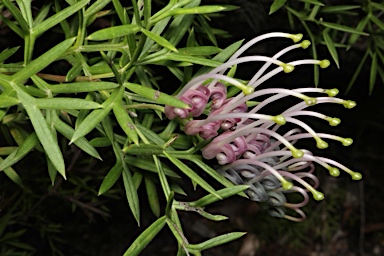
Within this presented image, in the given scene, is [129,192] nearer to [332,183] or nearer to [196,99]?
[196,99]

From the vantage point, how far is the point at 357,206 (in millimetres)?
1968

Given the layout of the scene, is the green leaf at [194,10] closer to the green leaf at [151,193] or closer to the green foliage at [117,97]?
the green foliage at [117,97]

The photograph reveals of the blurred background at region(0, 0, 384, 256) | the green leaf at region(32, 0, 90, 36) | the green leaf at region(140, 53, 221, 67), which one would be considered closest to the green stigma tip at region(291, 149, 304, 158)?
the green leaf at region(140, 53, 221, 67)

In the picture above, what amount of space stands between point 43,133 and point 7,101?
0.04 metres

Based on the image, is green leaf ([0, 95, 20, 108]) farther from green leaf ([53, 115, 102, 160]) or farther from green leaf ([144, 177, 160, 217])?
green leaf ([144, 177, 160, 217])

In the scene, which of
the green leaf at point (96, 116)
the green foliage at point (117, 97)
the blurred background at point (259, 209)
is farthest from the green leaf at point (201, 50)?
the blurred background at point (259, 209)

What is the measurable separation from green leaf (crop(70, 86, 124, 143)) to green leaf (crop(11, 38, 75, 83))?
0.19 feet

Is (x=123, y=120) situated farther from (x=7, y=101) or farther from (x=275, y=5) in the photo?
(x=275, y=5)

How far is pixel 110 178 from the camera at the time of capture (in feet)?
1.88

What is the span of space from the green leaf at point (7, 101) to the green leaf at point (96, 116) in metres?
0.06

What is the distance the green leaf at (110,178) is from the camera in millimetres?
561

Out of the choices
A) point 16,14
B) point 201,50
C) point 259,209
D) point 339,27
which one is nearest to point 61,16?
point 16,14

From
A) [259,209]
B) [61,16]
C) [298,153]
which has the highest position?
[61,16]

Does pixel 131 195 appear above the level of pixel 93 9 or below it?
below
